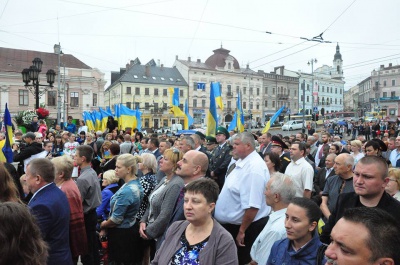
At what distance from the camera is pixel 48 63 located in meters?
57.1

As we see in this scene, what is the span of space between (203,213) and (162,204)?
1.28 meters

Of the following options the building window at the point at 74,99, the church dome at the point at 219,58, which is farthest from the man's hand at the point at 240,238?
the church dome at the point at 219,58

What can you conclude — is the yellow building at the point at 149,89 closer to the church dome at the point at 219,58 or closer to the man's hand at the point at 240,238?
the church dome at the point at 219,58

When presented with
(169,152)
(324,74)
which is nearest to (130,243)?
(169,152)

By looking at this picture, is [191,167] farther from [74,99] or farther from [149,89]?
[149,89]

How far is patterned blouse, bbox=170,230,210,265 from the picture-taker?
2977 millimetres

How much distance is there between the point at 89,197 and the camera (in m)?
5.27

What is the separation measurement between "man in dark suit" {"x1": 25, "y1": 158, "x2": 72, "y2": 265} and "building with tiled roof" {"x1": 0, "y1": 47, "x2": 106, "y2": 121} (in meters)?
50.9

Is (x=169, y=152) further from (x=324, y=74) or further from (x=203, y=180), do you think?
(x=324, y=74)

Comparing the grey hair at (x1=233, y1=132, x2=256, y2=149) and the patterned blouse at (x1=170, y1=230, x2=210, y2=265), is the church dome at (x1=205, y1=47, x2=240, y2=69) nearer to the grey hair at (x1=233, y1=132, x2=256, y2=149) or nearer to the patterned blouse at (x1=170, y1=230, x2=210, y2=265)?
the grey hair at (x1=233, y1=132, x2=256, y2=149)

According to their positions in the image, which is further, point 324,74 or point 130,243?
point 324,74

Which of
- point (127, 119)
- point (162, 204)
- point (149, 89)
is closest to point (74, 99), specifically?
point (149, 89)

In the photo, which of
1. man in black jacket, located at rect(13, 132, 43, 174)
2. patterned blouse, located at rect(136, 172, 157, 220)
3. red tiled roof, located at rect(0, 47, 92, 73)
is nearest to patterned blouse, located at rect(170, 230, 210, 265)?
patterned blouse, located at rect(136, 172, 157, 220)

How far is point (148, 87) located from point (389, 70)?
63.1m
